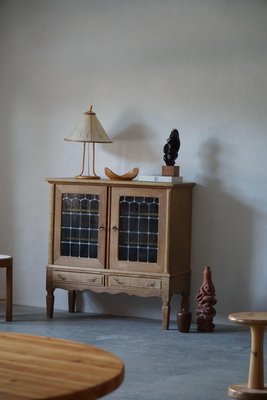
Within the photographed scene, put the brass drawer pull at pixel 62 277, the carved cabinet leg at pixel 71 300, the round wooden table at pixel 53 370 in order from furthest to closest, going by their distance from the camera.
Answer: the carved cabinet leg at pixel 71 300 < the brass drawer pull at pixel 62 277 < the round wooden table at pixel 53 370

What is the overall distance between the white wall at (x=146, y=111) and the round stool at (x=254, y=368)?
1.87 metres

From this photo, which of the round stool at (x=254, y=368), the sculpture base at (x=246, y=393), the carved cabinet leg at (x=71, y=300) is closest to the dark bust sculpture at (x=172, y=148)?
the carved cabinet leg at (x=71, y=300)

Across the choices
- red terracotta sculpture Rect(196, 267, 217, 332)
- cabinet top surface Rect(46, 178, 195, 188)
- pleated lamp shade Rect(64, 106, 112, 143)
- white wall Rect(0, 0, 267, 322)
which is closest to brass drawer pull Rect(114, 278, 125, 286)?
white wall Rect(0, 0, 267, 322)

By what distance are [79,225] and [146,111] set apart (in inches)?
41.2

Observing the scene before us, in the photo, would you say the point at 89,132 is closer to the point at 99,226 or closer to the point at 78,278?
the point at 99,226

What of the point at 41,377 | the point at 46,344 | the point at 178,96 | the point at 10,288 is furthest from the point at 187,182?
the point at 41,377

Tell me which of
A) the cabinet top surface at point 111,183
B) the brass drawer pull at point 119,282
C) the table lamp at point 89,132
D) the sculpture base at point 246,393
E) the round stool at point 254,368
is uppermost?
the table lamp at point 89,132

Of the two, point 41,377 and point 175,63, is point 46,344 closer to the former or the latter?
point 41,377

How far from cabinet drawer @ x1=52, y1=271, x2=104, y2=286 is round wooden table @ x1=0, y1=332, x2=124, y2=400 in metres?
2.86

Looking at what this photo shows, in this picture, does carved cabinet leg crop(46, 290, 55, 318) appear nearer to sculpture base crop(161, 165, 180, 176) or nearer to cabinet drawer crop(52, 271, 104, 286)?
cabinet drawer crop(52, 271, 104, 286)

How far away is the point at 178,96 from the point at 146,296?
1556 millimetres

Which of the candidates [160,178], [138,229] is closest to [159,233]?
[138,229]

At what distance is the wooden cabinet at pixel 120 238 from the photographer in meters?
6.24

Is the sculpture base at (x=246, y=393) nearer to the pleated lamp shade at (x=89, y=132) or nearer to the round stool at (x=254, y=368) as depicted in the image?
the round stool at (x=254, y=368)
